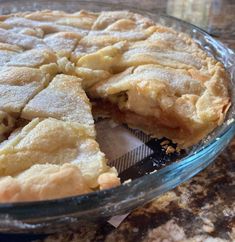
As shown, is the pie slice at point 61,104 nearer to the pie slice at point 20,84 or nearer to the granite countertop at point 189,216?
the pie slice at point 20,84

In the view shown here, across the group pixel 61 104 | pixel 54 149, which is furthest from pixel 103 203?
pixel 61 104

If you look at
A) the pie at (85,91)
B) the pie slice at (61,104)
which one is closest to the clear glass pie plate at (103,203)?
the pie at (85,91)

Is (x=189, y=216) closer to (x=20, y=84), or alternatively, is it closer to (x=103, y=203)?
(x=103, y=203)

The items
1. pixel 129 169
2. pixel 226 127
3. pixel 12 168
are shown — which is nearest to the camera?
pixel 12 168

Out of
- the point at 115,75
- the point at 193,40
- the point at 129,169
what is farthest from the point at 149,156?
the point at 193,40

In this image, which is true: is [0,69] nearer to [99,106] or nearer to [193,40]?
[99,106]

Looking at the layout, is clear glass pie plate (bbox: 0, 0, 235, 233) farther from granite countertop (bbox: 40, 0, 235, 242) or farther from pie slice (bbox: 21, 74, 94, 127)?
pie slice (bbox: 21, 74, 94, 127)
